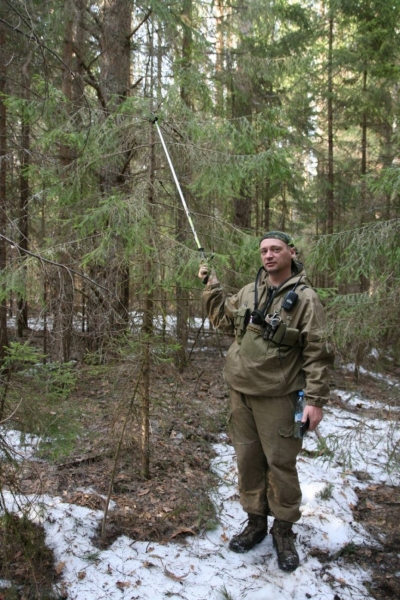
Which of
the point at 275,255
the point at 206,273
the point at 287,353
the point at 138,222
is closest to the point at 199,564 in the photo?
the point at 287,353

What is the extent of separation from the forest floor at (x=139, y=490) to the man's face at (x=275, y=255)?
1.55 metres

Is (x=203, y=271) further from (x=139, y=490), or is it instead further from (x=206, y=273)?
(x=139, y=490)

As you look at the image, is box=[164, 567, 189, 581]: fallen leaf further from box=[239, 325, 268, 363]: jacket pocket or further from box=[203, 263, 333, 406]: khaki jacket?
box=[239, 325, 268, 363]: jacket pocket

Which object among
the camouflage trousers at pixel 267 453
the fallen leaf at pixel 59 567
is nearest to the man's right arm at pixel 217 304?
the camouflage trousers at pixel 267 453

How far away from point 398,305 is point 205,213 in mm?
2583

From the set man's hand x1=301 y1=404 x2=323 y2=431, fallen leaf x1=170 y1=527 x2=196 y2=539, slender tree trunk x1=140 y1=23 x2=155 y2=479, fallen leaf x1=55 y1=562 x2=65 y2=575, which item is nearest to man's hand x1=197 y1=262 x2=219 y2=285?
slender tree trunk x1=140 y1=23 x2=155 y2=479

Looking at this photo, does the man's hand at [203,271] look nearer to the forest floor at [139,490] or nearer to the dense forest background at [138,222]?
the dense forest background at [138,222]

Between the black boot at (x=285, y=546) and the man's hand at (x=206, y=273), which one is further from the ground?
the man's hand at (x=206, y=273)

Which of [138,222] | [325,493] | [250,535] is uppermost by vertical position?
[138,222]

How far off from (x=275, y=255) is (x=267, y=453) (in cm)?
164

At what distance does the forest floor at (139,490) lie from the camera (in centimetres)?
312

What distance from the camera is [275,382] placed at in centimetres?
327

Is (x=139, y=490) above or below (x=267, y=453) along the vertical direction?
below

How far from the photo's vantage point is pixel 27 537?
297 centimetres
